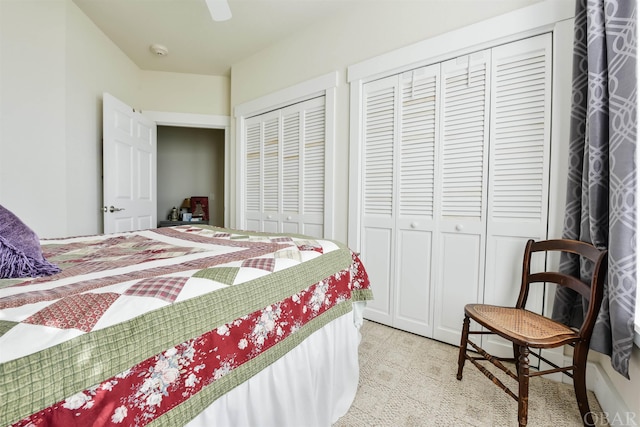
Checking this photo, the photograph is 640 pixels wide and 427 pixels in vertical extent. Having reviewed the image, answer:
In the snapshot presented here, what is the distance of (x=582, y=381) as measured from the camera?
121cm

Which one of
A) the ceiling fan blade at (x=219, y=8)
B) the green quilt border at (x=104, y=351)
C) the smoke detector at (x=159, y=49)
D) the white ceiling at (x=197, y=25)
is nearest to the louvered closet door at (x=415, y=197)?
the white ceiling at (x=197, y=25)

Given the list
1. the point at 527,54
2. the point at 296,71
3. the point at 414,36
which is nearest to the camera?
the point at 527,54

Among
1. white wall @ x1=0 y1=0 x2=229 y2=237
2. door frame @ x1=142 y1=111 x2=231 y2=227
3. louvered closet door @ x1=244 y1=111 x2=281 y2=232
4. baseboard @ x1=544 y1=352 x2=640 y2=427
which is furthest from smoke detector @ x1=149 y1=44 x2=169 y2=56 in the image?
baseboard @ x1=544 y1=352 x2=640 y2=427

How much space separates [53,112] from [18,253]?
7.19 ft

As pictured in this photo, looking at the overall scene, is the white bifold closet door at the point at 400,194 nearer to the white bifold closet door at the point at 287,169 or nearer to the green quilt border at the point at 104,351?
the white bifold closet door at the point at 287,169

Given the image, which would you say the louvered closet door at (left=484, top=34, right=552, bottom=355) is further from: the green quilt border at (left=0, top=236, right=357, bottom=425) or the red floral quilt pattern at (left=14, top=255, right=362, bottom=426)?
the green quilt border at (left=0, top=236, right=357, bottom=425)

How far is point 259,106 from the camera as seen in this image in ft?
10.1

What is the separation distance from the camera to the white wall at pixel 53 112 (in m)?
1.99

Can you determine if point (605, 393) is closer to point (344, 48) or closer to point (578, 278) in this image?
point (578, 278)

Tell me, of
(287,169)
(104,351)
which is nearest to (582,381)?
(104,351)

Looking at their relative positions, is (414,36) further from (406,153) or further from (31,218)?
(31,218)

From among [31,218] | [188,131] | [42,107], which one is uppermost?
[188,131]

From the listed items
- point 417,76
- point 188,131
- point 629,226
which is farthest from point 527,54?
point 188,131

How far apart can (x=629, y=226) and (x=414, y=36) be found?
1.75 metres
